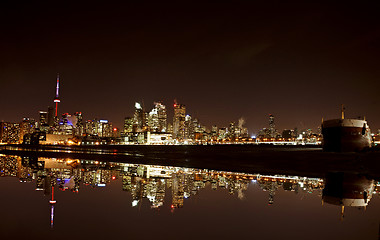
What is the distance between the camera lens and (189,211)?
11.6m

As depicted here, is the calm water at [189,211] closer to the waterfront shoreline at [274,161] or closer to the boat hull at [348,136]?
the waterfront shoreline at [274,161]

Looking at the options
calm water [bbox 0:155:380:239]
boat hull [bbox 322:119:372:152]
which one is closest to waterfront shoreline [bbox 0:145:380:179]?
boat hull [bbox 322:119:372:152]

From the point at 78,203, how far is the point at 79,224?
3460 millimetres

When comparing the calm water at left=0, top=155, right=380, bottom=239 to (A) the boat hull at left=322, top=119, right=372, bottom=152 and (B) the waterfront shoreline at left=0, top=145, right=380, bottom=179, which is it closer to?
(B) the waterfront shoreline at left=0, top=145, right=380, bottom=179

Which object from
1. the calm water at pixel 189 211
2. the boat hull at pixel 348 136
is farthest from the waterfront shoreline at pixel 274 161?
the calm water at pixel 189 211

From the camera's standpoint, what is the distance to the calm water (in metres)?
8.97

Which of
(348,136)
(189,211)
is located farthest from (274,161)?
(189,211)

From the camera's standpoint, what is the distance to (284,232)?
9125mm

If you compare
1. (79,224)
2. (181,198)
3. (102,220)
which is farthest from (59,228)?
(181,198)

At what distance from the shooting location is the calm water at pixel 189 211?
897cm

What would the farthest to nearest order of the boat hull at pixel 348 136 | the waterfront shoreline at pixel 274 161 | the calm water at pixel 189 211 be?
the boat hull at pixel 348 136, the waterfront shoreline at pixel 274 161, the calm water at pixel 189 211

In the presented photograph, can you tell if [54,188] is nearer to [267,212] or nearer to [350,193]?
[267,212]

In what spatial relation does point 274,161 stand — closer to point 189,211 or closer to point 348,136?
point 348,136

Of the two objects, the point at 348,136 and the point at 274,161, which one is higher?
the point at 348,136
